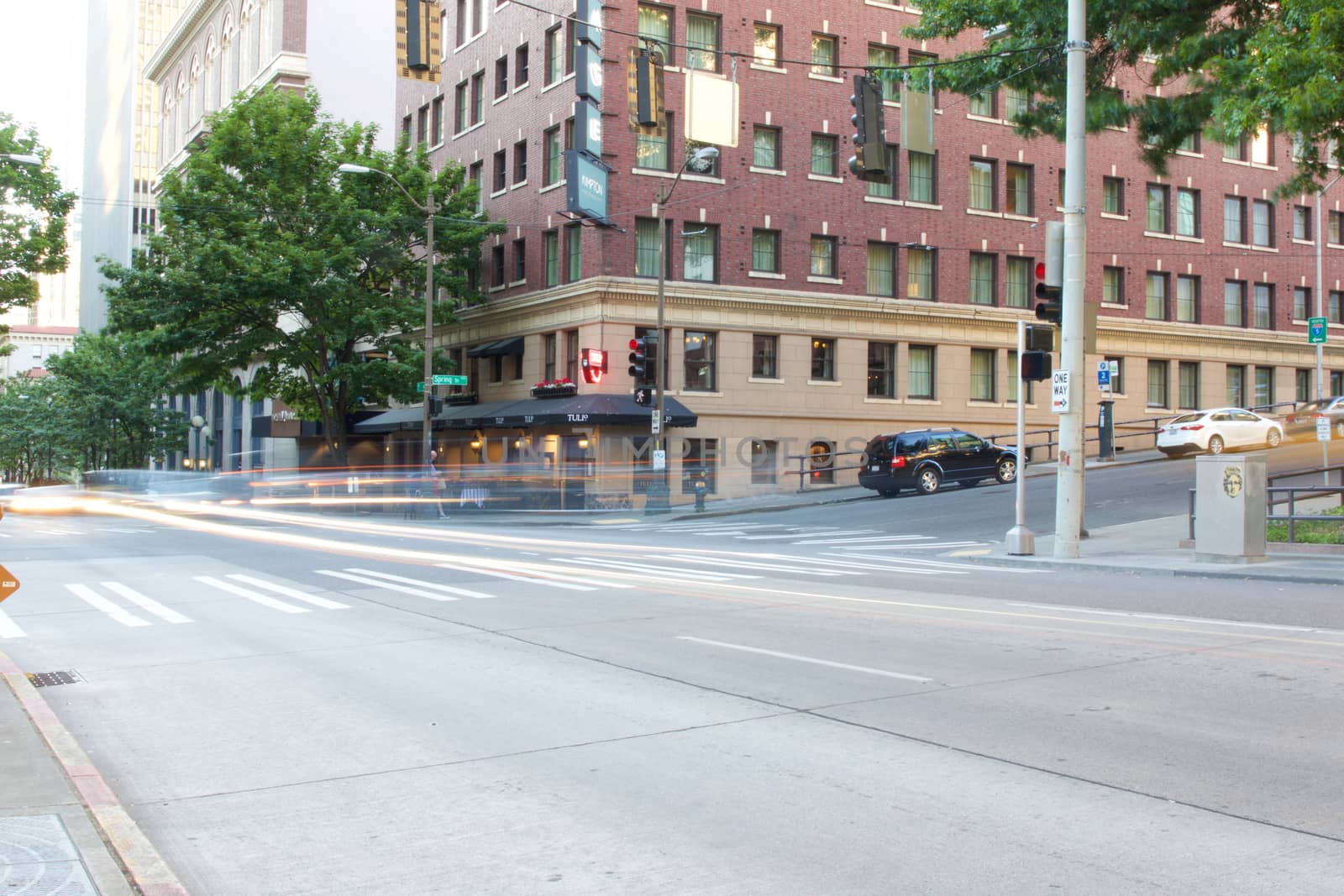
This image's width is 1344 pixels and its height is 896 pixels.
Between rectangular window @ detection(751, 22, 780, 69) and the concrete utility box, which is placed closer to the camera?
the concrete utility box

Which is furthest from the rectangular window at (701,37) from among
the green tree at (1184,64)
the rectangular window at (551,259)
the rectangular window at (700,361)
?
the green tree at (1184,64)

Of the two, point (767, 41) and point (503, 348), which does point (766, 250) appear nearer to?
point (767, 41)

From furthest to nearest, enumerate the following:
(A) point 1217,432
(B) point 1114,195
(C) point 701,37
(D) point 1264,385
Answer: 1. (D) point 1264,385
2. (B) point 1114,195
3. (C) point 701,37
4. (A) point 1217,432

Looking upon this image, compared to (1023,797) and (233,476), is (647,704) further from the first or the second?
(233,476)

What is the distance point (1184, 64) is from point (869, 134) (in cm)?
752

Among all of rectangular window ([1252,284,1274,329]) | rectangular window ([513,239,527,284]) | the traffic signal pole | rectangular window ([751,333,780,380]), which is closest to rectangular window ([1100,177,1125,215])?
rectangular window ([1252,284,1274,329])

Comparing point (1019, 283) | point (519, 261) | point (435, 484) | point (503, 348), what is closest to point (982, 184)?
point (1019, 283)

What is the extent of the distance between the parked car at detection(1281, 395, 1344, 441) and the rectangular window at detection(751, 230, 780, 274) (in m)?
19.1

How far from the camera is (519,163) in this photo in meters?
44.2

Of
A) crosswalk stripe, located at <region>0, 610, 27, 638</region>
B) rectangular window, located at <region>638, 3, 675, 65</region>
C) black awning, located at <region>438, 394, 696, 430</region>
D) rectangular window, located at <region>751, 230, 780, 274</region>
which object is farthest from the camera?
rectangular window, located at <region>751, 230, 780, 274</region>

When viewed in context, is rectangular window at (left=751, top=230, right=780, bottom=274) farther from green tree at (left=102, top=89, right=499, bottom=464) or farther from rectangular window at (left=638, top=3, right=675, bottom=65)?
green tree at (left=102, top=89, right=499, bottom=464)

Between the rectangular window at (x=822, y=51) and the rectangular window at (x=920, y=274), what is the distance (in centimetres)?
747

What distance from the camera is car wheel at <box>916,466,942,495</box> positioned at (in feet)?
116

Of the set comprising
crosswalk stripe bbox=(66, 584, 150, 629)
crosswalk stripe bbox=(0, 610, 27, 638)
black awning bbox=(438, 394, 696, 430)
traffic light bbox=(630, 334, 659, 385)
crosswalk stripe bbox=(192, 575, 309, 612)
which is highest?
traffic light bbox=(630, 334, 659, 385)
